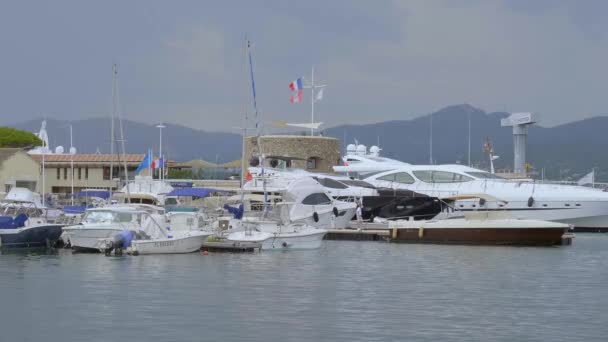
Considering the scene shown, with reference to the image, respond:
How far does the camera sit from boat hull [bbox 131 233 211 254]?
39.8 metres

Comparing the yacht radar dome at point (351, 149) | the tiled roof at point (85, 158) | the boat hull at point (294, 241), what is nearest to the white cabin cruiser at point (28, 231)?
the boat hull at point (294, 241)

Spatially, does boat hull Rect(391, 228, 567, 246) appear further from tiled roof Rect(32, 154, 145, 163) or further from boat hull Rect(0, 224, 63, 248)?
tiled roof Rect(32, 154, 145, 163)

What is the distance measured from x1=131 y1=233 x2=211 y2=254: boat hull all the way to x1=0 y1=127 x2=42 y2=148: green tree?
56437 mm

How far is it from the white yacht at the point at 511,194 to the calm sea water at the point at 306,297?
503 inches

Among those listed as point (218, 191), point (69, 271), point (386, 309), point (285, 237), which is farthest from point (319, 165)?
point (386, 309)

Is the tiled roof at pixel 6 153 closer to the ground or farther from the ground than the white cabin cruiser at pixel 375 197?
farther from the ground

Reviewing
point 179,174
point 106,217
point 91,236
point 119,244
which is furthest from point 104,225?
point 179,174

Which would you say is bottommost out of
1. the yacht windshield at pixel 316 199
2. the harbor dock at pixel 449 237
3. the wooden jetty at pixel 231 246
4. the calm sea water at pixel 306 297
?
the calm sea water at pixel 306 297

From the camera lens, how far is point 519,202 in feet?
182

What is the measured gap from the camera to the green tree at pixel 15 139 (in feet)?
313

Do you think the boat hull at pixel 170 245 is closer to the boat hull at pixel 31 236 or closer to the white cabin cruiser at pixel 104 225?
the white cabin cruiser at pixel 104 225

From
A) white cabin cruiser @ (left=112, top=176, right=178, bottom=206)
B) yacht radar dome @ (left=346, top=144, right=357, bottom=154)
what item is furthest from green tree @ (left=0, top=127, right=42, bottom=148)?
white cabin cruiser @ (left=112, top=176, right=178, bottom=206)

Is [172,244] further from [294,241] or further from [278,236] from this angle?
[294,241]

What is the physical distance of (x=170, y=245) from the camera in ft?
132
